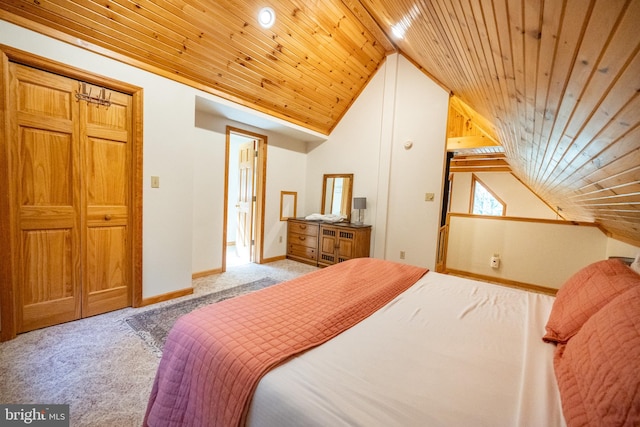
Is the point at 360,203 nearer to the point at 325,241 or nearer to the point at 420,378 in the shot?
the point at 325,241

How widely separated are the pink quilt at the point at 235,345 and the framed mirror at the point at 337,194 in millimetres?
2874

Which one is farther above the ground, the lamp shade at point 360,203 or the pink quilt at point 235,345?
the lamp shade at point 360,203

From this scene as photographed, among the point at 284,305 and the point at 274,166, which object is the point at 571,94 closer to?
the point at 284,305

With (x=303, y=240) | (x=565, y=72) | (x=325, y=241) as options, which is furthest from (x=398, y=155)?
(x=565, y=72)

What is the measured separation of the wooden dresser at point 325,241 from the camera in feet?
12.3

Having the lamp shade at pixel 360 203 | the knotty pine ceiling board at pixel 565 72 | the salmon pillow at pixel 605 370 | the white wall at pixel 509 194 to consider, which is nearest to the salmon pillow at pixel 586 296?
the salmon pillow at pixel 605 370

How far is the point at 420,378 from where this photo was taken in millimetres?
827

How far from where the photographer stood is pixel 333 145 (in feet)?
14.6

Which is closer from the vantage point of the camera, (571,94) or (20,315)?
(571,94)

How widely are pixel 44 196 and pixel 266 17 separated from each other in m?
2.43

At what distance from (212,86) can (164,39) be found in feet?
2.02

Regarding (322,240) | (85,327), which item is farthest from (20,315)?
(322,240)

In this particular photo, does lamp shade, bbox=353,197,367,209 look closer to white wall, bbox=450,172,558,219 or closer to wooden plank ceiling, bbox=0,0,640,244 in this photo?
wooden plank ceiling, bbox=0,0,640,244

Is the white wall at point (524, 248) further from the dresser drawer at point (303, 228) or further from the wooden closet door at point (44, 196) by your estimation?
the wooden closet door at point (44, 196)
